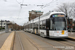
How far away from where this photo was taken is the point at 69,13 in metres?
38.9

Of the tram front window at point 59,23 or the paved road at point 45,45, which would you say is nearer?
the paved road at point 45,45

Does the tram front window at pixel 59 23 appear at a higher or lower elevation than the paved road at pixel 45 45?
higher

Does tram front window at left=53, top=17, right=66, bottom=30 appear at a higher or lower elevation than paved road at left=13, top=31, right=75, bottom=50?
higher

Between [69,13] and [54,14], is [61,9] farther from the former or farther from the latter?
[54,14]

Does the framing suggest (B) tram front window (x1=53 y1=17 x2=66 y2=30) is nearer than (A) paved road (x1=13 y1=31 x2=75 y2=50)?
No

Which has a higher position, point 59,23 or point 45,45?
point 59,23

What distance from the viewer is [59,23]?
15.1 metres

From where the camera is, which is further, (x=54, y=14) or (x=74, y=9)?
(x=74, y=9)

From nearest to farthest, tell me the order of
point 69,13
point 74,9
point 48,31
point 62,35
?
point 62,35
point 48,31
point 74,9
point 69,13

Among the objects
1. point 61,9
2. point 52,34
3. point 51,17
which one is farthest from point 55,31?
point 61,9

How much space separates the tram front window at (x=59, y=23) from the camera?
590 inches

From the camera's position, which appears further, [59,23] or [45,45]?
[59,23]

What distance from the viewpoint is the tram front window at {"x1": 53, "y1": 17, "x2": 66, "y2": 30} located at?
14989mm

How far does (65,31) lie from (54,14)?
2561mm
